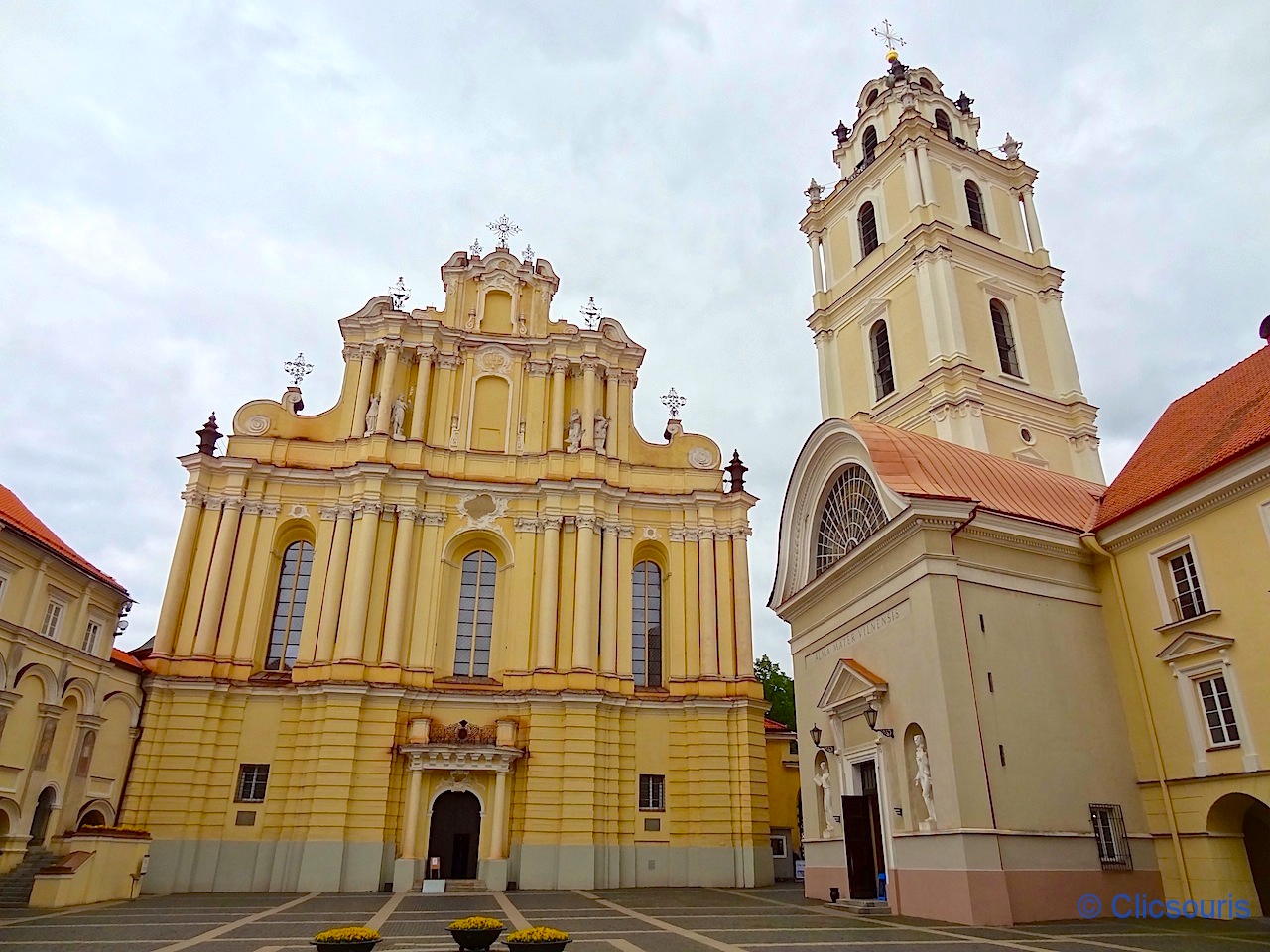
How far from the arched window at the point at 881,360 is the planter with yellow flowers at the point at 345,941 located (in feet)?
76.4

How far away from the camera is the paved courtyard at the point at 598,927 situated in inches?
477

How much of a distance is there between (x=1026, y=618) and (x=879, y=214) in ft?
60.5

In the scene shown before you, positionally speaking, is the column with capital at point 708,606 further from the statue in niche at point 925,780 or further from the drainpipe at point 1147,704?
the drainpipe at point 1147,704

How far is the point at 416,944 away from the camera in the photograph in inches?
510

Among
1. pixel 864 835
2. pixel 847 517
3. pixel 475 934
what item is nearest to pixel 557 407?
pixel 847 517

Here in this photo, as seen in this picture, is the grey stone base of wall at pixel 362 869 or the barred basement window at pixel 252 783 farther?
the barred basement window at pixel 252 783

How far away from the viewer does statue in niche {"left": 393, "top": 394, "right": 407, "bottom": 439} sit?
29620mm

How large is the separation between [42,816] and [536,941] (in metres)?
18.3

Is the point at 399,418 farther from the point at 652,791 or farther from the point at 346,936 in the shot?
the point at 346,936

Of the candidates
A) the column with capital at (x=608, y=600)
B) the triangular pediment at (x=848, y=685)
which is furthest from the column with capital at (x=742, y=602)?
the triangular pediment at (x=848, y=685)

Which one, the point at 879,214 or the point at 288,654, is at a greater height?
the point at 879,214

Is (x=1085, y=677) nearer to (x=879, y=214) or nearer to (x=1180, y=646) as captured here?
(x=1180, y=646)

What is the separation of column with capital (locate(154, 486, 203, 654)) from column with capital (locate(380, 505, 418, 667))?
6207 mm

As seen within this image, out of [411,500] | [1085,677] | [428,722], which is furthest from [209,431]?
[1085,677]
